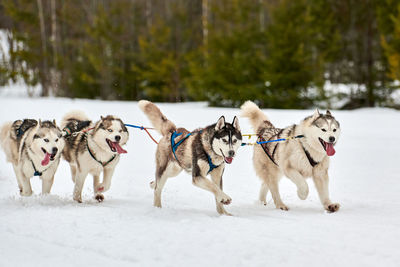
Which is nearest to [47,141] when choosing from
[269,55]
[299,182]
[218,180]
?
[218,180]

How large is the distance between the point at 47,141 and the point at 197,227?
81.5 inches

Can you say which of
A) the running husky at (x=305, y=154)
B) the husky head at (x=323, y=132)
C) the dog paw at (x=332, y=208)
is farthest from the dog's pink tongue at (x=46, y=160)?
the dog paw at (x=332, y=208)

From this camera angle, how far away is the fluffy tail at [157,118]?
510 centimetres

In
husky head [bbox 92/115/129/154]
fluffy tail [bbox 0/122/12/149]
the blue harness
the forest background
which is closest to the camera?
the blue harness

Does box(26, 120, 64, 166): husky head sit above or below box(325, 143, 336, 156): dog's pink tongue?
above

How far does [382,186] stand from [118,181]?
410 cm

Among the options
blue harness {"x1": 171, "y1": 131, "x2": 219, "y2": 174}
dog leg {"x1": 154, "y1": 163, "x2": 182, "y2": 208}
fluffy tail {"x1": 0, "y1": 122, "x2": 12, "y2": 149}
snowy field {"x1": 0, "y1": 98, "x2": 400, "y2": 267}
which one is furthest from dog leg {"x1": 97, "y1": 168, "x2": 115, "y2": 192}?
fluffy tail {"x1": 0, "y1": 122, "x2": 12, "y2": 149}

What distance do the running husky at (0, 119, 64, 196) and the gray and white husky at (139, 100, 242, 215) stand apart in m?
1.10

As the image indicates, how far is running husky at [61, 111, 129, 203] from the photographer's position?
4.98 meters

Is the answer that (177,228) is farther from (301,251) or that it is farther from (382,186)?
(382,186)

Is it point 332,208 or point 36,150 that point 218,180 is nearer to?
point 332,208

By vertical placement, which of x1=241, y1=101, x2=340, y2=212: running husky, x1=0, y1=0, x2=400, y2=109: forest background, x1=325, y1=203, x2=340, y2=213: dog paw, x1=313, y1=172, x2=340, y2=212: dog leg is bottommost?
x1=325, y1=203, x2=340, y2=213: dog paw

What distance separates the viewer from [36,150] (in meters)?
4.91

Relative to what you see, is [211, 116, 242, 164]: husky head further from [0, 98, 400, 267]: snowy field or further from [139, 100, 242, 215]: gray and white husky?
[0, 98, 400, 267]: snowy field
